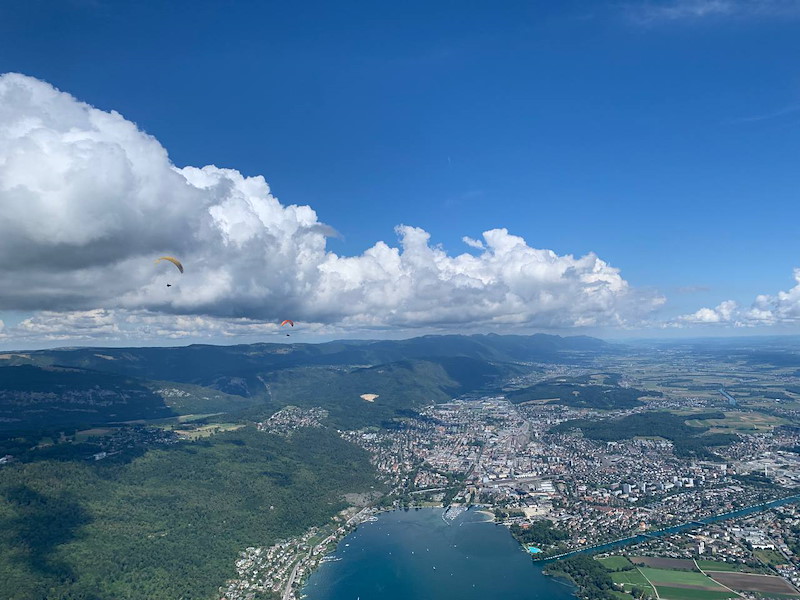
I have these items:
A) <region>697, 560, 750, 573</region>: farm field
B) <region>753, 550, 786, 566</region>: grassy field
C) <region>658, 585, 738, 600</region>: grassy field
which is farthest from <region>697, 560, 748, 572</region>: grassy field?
<region>658, 585, 738, 600</region>: grassy field

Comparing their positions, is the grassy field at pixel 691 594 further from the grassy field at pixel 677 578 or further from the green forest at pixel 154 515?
the green forest at pixel 154 515

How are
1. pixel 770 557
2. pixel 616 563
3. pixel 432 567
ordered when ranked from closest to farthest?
pixel 616 563, pixel 770 557, pixel 432 567

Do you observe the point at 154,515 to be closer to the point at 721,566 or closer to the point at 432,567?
the point at 432,567

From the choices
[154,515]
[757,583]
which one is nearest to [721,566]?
[757,583]

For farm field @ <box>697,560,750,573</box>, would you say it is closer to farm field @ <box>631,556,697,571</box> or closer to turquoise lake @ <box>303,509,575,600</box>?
farm field @ <box>631,556,697,571</box>

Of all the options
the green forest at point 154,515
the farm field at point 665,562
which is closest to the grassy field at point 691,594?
the farm field at point 665,562
